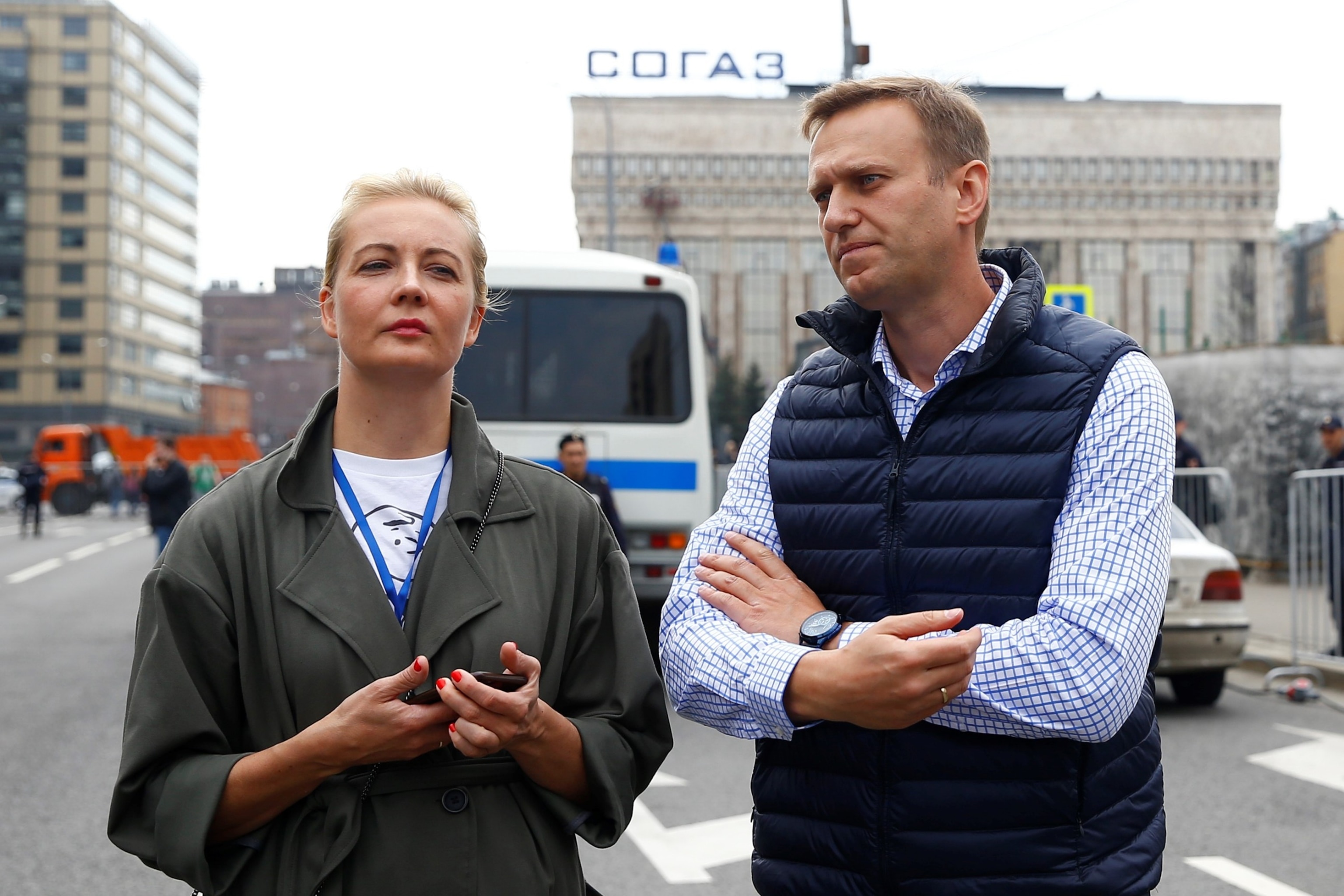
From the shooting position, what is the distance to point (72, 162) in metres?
94.4

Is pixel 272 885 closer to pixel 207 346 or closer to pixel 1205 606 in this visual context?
pixel 1205 606

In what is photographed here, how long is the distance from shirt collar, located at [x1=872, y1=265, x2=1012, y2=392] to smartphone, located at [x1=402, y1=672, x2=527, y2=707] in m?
0.88

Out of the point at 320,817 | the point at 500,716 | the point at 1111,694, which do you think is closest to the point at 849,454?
the point at 1111,694

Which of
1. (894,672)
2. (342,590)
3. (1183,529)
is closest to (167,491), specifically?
(1183,529)

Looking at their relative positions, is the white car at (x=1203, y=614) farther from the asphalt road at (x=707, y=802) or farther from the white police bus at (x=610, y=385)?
the white police bus at (x=610, y=385)

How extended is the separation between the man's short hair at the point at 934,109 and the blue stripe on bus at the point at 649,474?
8.14 metres

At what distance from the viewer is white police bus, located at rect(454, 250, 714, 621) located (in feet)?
33.9

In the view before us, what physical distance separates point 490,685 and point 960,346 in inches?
39.1

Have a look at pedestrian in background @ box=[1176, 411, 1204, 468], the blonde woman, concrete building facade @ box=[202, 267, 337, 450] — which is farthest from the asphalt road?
concrete building facade @ box=[202, 267, 337, 450]

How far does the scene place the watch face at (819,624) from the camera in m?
2.20

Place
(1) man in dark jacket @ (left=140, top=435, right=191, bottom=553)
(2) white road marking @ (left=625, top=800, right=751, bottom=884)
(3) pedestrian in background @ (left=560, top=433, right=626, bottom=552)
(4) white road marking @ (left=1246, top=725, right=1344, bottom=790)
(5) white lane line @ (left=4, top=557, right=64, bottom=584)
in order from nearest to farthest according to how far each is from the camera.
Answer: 1. (2) white road marking @ (left=625, top=800, right=751, bottom=884)
2. (4) white road marking @ (left=1246, top=725, right=1344, bottom=790)
3. (3) pedestrian in background @ (left=560, top=433, right=626, bottom=552)
4. (1) man in dark jacket @ (left=140, top=435, right=191, bottom=553)
5. (5) white lane line @ (left=4, top=557, right=64, bottom=584)

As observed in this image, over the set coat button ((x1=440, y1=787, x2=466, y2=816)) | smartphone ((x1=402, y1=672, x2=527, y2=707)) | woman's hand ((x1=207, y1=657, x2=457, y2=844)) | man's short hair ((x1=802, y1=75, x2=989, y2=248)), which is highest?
man's short hair ((x1=802, y1=75, x2=989, y2=248))

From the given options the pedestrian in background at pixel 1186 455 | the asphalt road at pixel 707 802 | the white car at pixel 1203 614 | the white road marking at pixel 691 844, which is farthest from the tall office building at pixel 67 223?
the white road marking at pixel 691 844

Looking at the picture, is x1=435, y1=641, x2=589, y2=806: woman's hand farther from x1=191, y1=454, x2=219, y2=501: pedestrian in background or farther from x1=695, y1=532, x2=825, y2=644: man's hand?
x1=191, y1=454, x2=219, y2=501: pedestrian in background
